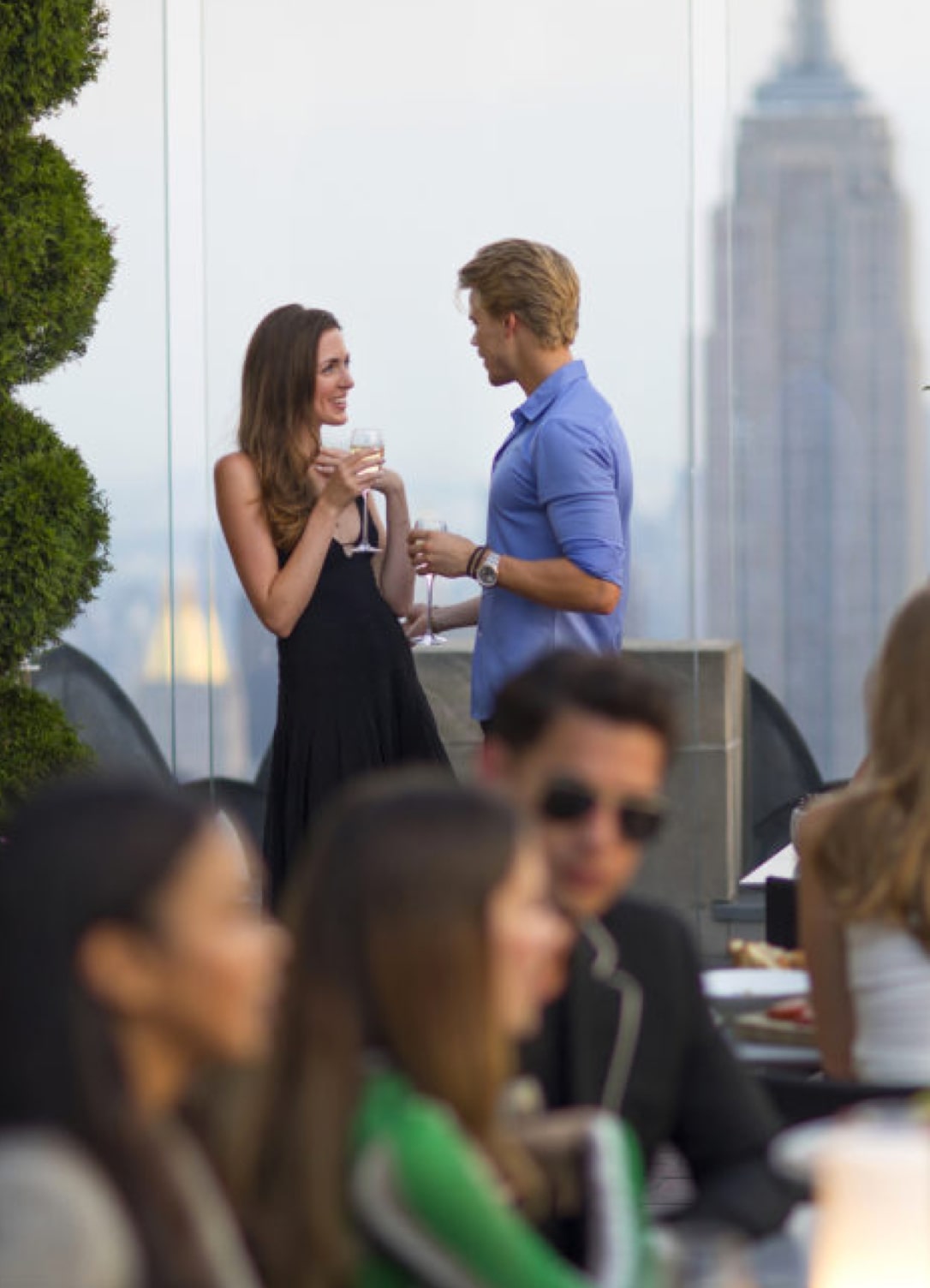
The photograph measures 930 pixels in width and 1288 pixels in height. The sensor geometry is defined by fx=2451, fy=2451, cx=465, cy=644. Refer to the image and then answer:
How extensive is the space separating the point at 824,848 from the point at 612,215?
4.52 metres

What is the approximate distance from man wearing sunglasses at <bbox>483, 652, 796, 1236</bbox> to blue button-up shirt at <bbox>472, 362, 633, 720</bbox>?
232cm

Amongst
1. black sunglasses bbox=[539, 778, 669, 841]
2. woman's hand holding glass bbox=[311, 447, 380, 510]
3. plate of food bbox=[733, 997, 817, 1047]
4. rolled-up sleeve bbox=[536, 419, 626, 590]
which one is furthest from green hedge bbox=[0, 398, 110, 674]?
black sunglasses bbox=[539, 778, 669, 841]

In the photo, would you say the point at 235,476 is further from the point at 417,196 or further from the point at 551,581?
the point at 417,196

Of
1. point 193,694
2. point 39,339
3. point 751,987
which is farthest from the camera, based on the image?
point 193,694

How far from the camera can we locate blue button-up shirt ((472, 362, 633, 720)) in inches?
184

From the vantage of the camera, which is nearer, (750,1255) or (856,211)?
(750,1255)

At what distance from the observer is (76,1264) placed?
1.29 meters

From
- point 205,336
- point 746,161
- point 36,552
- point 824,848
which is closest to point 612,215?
point 746,161

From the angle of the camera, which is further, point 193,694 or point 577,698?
point 193,694

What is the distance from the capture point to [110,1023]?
1368 millimetres

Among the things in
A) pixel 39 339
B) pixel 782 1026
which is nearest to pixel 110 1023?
pixel 782 1026

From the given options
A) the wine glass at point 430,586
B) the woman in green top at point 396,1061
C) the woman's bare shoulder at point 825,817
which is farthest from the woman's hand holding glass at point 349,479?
the woman in green top at point 396,1061

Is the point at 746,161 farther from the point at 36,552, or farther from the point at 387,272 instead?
the point at 36,552

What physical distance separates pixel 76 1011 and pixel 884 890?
1.36 metres
